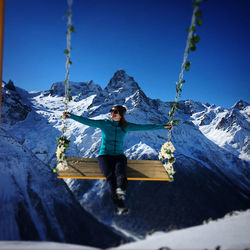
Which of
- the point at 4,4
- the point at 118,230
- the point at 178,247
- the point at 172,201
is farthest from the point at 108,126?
the point at 172,201

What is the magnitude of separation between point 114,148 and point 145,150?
5352 cm

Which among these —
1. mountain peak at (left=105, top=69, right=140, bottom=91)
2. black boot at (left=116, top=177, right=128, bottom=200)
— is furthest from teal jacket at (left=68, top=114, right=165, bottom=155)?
mountain peak at (left=105, top=69, right=140, bottom=91)

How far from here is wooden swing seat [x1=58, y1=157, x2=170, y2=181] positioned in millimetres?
2586

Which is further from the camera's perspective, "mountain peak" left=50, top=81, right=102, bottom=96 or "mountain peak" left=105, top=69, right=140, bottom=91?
"mountain peak" left=105, top=69, right=140, bottom=91

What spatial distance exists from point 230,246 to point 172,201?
5042 centimetres

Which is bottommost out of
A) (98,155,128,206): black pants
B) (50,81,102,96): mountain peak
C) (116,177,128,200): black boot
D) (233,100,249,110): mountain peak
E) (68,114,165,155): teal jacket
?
(116,177,128,200): black boot

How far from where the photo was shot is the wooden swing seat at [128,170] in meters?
2.59

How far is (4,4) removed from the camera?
1.72 metres

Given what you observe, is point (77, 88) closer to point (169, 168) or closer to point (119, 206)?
point (169, 168)

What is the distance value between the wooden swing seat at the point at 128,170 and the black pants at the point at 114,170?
0.40 feet

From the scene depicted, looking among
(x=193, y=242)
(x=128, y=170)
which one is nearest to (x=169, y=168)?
(x=128, y=170)

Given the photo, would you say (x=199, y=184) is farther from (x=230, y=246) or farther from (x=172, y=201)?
(x=230, y=246)

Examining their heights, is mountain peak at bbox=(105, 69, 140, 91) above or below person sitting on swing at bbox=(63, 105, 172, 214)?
above

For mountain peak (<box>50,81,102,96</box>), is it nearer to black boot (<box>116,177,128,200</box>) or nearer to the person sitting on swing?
the person sitting on swing
